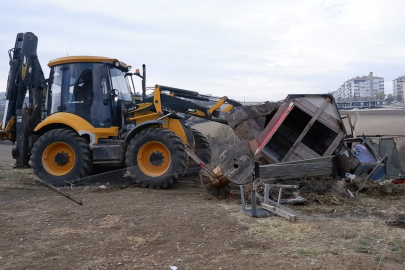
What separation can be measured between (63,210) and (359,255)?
15.0 feet

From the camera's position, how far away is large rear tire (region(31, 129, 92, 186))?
9820 millimetres

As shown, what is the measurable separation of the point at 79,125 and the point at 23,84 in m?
2.31

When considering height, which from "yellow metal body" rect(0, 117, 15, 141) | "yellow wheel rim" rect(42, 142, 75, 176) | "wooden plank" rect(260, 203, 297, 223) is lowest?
"wooden plank" rect(260, 203, 297, 223)

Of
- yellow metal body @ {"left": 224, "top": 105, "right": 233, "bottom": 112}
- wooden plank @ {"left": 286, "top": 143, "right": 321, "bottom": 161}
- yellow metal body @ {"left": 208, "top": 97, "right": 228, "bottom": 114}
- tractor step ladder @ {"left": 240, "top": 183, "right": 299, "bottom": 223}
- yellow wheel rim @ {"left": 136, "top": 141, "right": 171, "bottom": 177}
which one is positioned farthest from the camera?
yellow metal body @ {"left": 208, "top": 97, "right": 228, "bottom": 114}

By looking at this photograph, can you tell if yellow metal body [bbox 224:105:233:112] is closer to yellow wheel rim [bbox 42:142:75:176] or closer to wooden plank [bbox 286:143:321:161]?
wooden plank [bbox 286:143:321:161]

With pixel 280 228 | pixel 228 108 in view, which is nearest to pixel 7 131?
pixel 228 108

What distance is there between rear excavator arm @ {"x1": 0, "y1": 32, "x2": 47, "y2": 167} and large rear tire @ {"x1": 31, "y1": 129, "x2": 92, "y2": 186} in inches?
44.3

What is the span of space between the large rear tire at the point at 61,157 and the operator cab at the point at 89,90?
0.58m

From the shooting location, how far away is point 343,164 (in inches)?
320

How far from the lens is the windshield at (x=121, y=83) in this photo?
1040cm

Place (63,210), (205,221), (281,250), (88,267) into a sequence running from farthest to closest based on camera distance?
(63,210) → (205,221) → (281,250) → (88,267)

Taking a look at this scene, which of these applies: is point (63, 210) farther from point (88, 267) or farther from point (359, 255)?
point (359, 255)

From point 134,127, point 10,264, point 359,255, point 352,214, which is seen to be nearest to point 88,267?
point 10,264

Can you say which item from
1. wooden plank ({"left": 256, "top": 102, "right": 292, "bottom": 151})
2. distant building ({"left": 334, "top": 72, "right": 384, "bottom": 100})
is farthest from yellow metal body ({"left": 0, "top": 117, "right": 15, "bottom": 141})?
distant building ({"left": 334, "top": 72, "right": 384, "bottom": 100})
